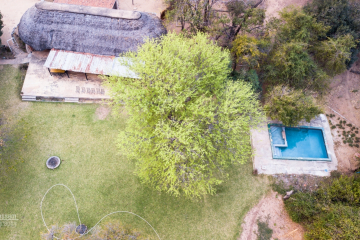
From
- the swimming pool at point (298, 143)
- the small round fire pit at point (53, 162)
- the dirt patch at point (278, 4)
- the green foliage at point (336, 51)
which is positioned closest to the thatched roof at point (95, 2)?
the small round fire pit at point (53, 162)

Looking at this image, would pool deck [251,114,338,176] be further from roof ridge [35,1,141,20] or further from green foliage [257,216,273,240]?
roof ridge [35,1,141,20]

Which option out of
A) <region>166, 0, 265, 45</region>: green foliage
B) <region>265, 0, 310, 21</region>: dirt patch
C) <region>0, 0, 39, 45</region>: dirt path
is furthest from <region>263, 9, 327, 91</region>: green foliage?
<region>0, 0, 39, 45</region>: dirt path

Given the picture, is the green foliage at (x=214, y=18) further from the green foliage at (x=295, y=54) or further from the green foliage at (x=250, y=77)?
the green foliage at (x=250, y=77)

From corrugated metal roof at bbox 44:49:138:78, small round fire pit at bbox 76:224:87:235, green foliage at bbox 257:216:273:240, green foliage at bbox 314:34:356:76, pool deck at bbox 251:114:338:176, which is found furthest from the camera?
corrugated metal roof at bbox 44:49:138:78

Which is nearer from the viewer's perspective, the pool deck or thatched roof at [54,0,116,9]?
the pool deck

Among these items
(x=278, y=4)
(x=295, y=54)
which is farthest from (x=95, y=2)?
(x=278, y=4)

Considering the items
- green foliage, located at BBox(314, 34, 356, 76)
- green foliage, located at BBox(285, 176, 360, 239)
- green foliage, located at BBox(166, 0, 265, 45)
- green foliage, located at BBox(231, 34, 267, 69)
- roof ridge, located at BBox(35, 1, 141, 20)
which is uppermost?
roof ridge, located at BBox(35, 1, 141, 20)

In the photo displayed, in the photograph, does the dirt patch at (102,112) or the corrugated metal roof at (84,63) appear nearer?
the dirt patch at (102,112)

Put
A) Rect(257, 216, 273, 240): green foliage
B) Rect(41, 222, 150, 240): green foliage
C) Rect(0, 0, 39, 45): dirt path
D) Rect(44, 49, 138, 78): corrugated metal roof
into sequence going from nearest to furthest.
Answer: Rect(41, 222, 150, 240): green foliage → Rect(257, 216, 273, 240): green foliage → Rect(44, 49, 138, 78): corrugated metal roof → Rect(0, 0, 39, 45): dirt path
